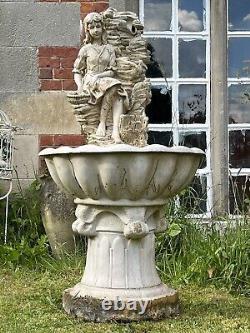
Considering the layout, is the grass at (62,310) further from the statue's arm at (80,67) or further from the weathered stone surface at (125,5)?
the weathered stone surface at (125,5)

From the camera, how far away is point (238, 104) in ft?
21.0

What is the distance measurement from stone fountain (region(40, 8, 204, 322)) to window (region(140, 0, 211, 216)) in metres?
2.05

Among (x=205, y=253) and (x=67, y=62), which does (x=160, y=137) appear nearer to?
(x=67, y=62)

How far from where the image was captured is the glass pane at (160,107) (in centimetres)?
637

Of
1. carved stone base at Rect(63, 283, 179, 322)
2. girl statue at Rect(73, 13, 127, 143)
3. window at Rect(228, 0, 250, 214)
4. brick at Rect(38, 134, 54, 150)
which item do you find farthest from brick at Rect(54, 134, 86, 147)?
carved stone base at Rect(63, 283, 179, 322)

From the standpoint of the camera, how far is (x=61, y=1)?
6066 mm

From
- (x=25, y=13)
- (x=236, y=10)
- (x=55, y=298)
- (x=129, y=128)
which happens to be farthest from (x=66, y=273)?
(x=236, y=10)

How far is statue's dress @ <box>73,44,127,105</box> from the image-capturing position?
4.24 meters

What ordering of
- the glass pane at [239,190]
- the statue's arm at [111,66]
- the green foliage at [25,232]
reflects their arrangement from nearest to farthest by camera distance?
the statue's arm at [111,66], the green foliage at [25,232], the glass pane at [239,190]

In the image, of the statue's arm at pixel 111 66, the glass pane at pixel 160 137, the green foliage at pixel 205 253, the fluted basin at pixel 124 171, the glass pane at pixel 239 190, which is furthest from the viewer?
the glass pane at pixel 160 137

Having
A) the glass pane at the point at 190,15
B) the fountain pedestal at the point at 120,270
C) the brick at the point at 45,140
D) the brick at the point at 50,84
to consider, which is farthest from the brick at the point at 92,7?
the fountain pedestal at the point at 120,270

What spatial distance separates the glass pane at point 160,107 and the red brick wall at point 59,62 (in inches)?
32.2

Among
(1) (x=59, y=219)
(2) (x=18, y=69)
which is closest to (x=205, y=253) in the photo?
(1) (x=59, y=219)

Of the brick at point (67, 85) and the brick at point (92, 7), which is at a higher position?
the brick at point (92, 7)
